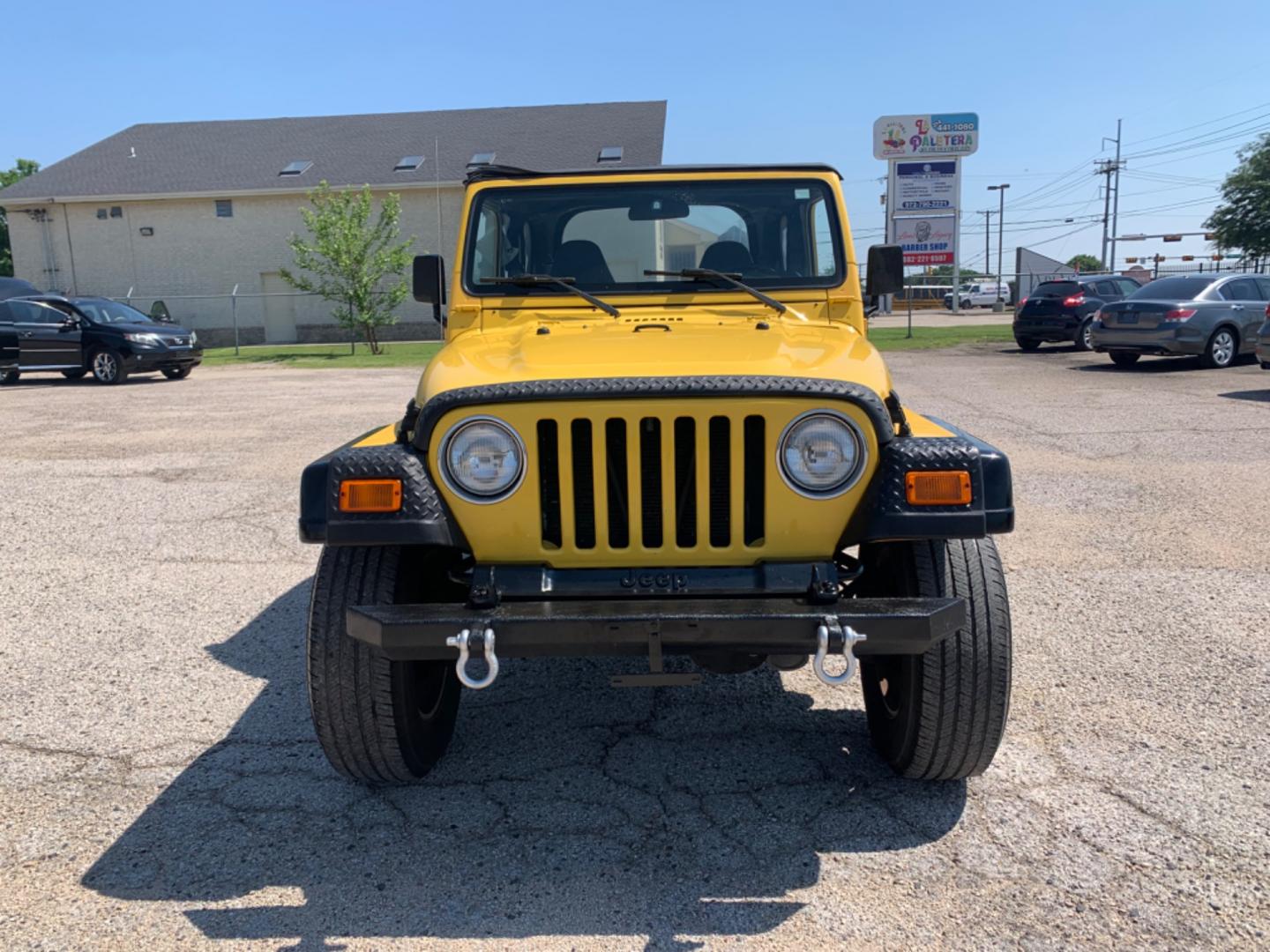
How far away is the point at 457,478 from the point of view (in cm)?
280

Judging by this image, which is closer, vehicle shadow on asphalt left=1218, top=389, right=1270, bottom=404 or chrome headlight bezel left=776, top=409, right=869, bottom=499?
chrome headlight bezel left=776, top=409, right=869, bottom=499

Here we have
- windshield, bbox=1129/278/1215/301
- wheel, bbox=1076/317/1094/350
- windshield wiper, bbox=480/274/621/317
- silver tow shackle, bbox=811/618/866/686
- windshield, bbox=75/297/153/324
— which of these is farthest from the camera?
wheel, bbox=1076/317/1094/350

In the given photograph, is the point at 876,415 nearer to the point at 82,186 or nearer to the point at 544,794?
the point at 544,794

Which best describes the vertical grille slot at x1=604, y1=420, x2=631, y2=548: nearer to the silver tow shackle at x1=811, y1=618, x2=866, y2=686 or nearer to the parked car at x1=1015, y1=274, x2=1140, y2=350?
the silver tow shackle at x1=811, y1=618, x2=866, y2=686

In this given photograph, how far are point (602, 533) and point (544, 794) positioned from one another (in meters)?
0.99

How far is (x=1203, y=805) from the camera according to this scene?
10.1ft

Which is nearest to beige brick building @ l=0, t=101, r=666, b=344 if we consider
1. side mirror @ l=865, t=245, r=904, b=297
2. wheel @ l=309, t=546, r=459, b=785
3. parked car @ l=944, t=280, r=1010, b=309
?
parked car @ l=944, t=280, r=1010, b=309

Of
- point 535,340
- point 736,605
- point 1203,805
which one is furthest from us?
point 535,340

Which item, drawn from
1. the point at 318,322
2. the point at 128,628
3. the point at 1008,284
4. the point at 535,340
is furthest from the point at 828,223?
the point at 1008,284

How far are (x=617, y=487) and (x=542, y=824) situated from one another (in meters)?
1.06

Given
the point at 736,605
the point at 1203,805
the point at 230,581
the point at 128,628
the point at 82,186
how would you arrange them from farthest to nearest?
the point at 82,186 → the point at 230,581 → the point at 128,628 → the point at 1203,805 → the point at 736,605

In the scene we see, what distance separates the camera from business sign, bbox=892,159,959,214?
29.9 metres

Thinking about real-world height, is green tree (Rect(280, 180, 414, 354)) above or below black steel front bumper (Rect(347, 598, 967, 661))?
above

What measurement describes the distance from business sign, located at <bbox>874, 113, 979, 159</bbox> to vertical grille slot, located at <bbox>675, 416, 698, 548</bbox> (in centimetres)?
3118
